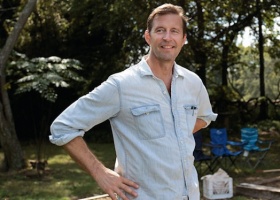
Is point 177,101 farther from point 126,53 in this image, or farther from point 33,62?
point 126,53

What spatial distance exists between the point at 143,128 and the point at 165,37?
41 centimetres

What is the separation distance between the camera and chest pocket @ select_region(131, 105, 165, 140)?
192cm

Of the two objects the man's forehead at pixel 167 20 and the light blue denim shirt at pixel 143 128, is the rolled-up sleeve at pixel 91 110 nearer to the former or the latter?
the light blue denim shirt at pixel 143 128

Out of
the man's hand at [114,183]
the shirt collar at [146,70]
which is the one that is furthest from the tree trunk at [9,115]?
the man's hand at [114,183]

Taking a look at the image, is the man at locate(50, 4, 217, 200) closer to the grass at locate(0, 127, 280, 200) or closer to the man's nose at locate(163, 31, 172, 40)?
the man's nose at locate(163, 31, 172, 40)

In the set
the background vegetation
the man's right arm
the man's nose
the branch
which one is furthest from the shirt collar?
the background vegetation

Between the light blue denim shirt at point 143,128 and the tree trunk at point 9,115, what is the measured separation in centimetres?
648

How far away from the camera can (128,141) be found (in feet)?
6.39

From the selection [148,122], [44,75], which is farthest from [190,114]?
[44,75]

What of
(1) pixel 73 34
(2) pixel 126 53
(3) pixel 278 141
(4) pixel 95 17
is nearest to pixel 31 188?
(2) pixel 126 53

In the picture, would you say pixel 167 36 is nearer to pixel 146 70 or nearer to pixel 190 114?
pixel 146 70

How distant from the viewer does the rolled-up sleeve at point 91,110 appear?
1.90 metres

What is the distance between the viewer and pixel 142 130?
6.36ft

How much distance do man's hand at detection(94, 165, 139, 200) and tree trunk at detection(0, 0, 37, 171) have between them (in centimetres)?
654
